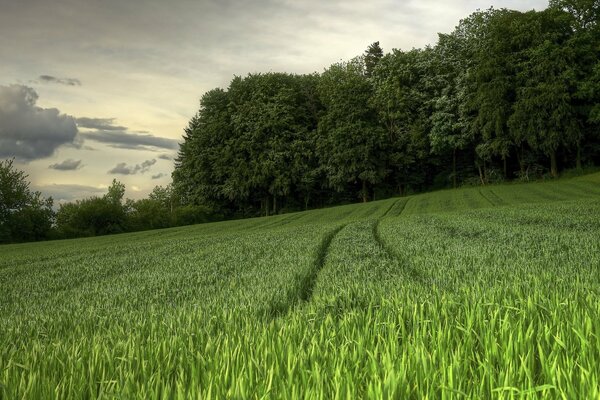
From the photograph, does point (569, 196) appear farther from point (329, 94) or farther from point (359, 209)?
point (329, 94)

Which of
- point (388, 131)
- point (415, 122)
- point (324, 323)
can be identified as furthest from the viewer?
point (388, 131)

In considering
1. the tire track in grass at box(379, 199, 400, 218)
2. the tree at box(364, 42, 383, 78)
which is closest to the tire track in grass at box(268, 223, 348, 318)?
the tire track in grass at box(379, 199, 400, 218)

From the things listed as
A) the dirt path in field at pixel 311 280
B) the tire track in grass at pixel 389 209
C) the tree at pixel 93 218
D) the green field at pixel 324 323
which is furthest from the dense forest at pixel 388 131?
the dirt path in field at pixel 311 280

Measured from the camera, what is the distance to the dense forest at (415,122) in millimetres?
56688

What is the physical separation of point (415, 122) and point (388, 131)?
14.2 ft

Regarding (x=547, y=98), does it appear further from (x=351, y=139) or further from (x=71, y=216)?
(x=71, y=216)

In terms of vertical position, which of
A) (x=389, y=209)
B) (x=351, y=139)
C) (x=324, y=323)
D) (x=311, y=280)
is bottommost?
(x=311, y=280)

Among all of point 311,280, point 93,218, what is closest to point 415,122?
point 93,218

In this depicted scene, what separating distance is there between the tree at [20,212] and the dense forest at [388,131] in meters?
0.16

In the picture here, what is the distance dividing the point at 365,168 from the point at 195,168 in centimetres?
2675

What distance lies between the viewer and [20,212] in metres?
58.0

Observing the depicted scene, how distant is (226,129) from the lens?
73.6 m

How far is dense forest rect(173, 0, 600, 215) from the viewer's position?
56.7m

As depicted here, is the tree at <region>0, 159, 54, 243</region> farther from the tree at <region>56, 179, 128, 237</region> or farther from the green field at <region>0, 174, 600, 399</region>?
the green field at <region>0, 174, 600, 399</region>
